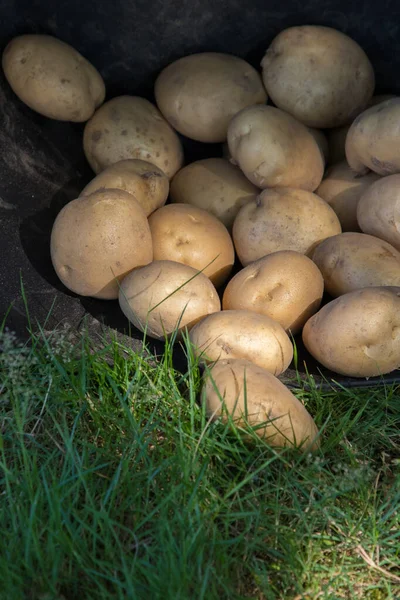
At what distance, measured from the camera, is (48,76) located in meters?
2.00

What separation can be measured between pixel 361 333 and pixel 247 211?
1.52ft

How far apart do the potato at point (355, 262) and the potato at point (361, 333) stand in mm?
107

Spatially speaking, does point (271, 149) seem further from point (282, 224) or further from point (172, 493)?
point (172, 493)

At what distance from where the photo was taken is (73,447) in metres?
1.49

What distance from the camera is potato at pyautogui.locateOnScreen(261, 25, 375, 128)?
2023 millimetres

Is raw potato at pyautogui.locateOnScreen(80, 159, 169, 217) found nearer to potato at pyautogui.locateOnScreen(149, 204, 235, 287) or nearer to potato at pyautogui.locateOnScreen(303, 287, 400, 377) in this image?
potato at pyautogui.locateOnScreen(149, 204, 235, 287)

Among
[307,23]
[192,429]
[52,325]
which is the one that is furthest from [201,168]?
[192,429]

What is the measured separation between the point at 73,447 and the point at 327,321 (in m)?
0.56

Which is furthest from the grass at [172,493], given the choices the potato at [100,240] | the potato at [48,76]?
the potato at [48,76]

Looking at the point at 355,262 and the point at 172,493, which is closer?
the point at 172,493

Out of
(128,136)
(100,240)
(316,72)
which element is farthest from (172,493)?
(316,72)

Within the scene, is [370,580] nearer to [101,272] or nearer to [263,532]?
[263,532]

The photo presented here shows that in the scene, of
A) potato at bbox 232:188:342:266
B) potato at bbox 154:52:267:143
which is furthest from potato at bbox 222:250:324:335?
potato at bbox 154:52:267:143

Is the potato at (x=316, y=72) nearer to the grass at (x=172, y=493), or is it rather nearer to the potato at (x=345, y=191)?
the potato at (x=345, y=191)
